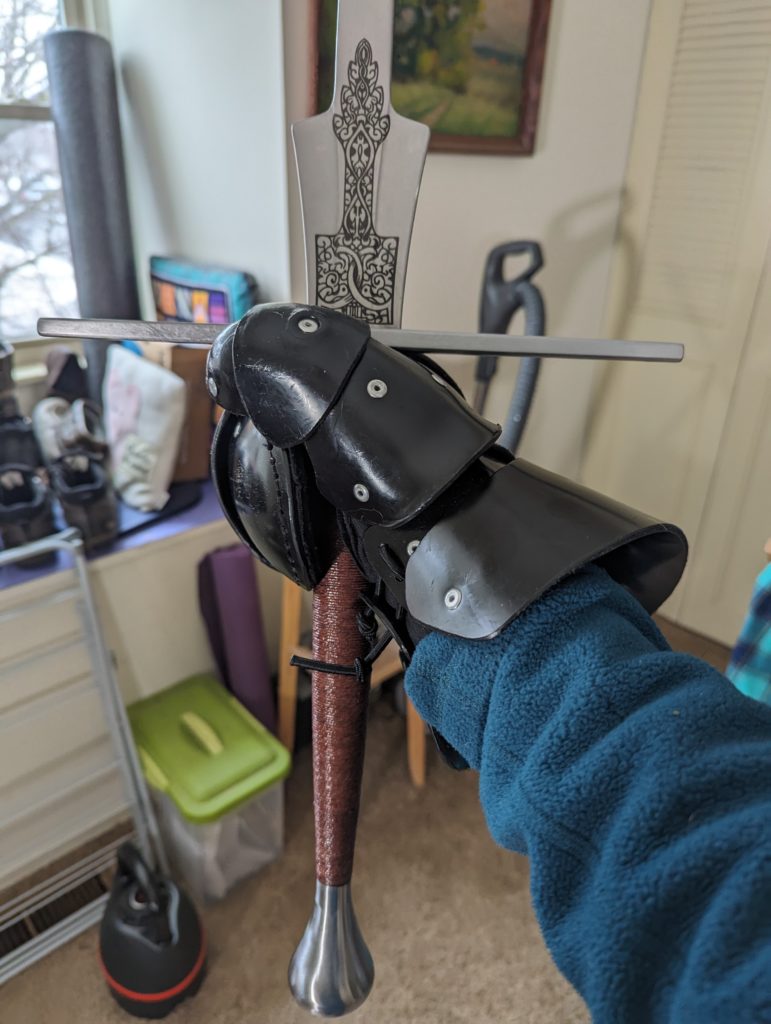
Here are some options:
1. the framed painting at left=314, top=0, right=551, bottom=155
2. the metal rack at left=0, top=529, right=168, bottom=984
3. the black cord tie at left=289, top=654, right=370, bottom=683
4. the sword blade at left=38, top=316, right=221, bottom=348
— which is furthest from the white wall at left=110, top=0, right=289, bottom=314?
the black cord tie at left=289, top=654, right=370, bottom=683

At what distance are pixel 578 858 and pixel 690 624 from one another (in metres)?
1.96

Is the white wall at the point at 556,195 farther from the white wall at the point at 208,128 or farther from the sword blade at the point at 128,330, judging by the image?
the sword blade at the point at 128,330

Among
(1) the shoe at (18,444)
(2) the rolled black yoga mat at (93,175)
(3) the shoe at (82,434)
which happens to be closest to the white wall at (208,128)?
(2) the rolled black yoga mat at (93,175)

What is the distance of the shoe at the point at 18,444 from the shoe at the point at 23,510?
8 centimetres

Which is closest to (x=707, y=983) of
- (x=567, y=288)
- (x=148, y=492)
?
(x=148, y=492)

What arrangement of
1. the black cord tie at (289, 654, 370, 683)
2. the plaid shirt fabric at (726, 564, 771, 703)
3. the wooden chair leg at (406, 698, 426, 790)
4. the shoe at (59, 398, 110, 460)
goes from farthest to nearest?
the wooden chair leg at (406, 698, 426, 790) < the shoe at (59, 398, 110, 460) < the plaid shirt fabric at (726, 564, 771, 703) < the black cord tie at (289, 654, 370, 683)

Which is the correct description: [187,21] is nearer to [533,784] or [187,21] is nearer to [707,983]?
[533,784]

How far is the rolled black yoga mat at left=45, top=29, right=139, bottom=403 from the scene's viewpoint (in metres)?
1.49

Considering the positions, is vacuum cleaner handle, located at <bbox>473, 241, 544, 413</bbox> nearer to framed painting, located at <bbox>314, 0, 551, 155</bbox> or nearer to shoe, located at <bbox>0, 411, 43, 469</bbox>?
framed painting, located at <bbox>314, 0, 551, 155</bbox>

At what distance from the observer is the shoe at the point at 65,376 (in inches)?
64.5

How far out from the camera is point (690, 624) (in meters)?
2.14

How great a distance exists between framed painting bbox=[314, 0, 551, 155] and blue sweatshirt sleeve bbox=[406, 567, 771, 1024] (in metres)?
1.37

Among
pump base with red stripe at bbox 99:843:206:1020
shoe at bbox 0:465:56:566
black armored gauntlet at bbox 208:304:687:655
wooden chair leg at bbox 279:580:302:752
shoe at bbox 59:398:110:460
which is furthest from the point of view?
wooden chair leg at bbox 279:580:302:752

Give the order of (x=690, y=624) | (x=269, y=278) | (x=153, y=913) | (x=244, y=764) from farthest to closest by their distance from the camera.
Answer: (x=690, y=624), (x=269, y=278), (x=244, y=764), (x=153, y=913)
